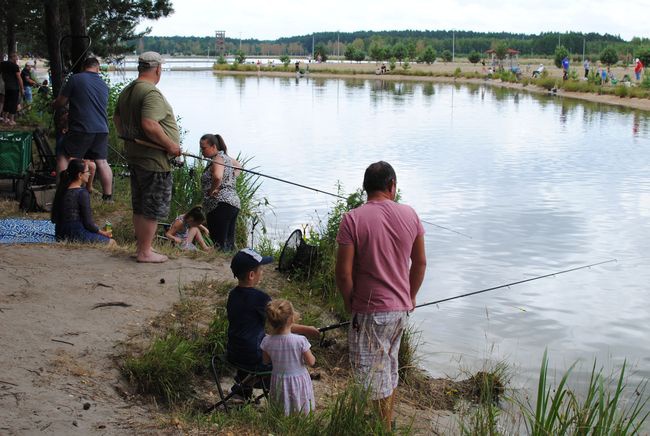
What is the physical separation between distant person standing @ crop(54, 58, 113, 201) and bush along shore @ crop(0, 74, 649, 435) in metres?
1.49

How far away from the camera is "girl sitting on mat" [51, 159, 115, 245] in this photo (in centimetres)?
816

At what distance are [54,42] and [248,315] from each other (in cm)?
1161

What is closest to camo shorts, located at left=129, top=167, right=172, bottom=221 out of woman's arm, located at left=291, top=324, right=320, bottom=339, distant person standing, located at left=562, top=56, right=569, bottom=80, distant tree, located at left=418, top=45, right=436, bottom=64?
woman's arm, located at left=291, top=324, right=320, bottom=339

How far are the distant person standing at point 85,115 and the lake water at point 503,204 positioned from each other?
3.43m

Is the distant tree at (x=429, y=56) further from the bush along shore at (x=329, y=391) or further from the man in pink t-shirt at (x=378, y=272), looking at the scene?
the man in pink t-shirt at (x=378, y=272)

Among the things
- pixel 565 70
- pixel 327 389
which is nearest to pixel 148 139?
pixel 327 389

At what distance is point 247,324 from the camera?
212 inches

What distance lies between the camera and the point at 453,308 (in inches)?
379

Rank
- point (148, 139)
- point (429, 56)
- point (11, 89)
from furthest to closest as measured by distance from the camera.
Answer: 1. point (429, 56)
2. point (11, 89)
3. point (148, 139)

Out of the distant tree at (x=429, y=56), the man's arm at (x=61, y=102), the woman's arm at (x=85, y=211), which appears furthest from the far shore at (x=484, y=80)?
the woman's arm at (x=85, y=211)

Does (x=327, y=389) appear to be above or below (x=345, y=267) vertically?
below

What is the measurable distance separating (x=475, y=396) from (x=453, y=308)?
2743 mm

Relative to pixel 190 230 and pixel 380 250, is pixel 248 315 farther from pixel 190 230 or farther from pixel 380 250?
pixel 190 230

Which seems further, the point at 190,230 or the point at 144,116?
the point at 190,230
